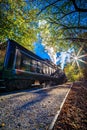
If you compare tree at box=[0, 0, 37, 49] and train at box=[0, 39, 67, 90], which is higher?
tree at box=[0, 0, 37, 49]

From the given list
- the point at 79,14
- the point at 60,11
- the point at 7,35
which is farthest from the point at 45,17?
the point at 7,35

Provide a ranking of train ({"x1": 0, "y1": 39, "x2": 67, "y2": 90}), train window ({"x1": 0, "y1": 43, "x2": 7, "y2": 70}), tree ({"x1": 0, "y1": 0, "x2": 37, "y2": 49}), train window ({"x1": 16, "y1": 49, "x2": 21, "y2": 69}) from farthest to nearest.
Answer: tree ({"x1": 0, "y1": 0, "x2": 37, "y2": 49}), train window ({"x1": 16, "y1": 49, "x2": 21, "y2": 69}), train window ({"x1": 0, "y1": 43, "x2": 7, "y2": 70}), train ({"x1": 0, "y1": 39, "x2": 67, "y2": 90})

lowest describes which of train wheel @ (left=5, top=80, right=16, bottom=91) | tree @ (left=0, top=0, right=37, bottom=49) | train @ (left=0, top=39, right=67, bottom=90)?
train wheel @ (left=5, top=80, right=16, bottom=91)

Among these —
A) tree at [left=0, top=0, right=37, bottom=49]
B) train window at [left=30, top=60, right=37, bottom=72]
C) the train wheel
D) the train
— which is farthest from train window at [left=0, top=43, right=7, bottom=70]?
tree at [left=0, top=0, right=37, bottom=49]

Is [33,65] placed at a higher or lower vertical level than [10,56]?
lower

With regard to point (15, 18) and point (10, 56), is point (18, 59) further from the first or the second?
point (15, 18)

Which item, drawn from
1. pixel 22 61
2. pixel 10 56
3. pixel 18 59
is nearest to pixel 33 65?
pixel 22 61

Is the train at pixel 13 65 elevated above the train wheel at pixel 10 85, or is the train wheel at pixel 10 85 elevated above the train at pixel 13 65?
the train at pixel 13 65

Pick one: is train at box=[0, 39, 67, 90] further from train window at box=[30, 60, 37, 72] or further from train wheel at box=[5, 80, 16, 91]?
train window at box=[30, 60, 37, 72]

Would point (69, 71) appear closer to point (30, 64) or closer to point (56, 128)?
point (30, 64)

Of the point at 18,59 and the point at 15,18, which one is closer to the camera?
the point at 18,59

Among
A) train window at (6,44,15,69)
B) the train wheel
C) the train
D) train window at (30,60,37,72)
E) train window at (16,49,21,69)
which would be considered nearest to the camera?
the train

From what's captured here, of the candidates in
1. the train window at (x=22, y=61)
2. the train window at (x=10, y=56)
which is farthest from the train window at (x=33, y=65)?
the train window at (x=10, y=56)

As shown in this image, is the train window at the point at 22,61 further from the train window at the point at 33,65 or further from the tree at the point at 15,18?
the tree at the point at 15,18
